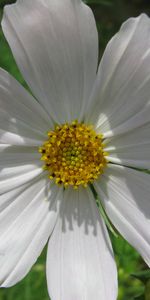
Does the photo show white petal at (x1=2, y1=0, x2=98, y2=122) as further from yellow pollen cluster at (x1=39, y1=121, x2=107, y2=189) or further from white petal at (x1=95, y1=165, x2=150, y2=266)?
white petal at (x1=95, y1=165, x2=150, y2=266)

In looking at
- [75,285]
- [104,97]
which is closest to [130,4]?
[104,97]

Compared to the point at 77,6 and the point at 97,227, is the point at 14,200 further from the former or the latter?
the point at 77,6

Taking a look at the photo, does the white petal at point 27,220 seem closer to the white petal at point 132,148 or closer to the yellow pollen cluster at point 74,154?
the yellow pollen cluster at point 74,154

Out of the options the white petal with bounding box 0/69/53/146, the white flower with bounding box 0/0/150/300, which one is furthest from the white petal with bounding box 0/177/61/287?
the white petal with bounding box 0/69/53/146

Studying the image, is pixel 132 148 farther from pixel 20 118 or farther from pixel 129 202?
pixel 20 118

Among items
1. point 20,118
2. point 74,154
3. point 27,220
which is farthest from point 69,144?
point 27,220
